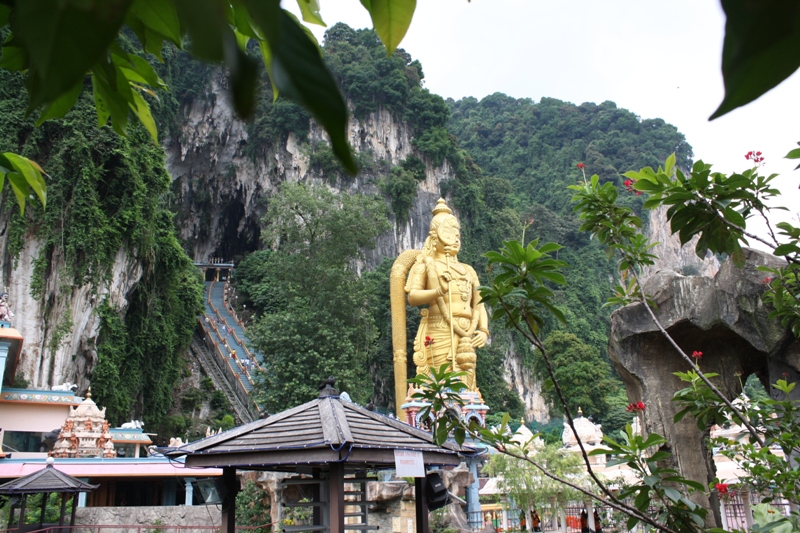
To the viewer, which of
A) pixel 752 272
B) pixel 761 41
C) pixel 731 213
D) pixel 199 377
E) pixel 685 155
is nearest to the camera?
pixel 761 41

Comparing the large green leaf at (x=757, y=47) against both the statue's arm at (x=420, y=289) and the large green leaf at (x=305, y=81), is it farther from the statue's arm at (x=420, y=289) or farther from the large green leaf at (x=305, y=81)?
the statue's arm at (x=420, y=289)

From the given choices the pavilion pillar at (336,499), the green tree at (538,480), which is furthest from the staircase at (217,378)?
the pavilion pillar at (336,499)

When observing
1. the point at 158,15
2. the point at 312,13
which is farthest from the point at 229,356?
the point at 158,15

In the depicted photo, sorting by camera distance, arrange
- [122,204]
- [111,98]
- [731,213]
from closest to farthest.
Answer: [111,98]
[731,213]
[122,204]

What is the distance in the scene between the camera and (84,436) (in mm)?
10469

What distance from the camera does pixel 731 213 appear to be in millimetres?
1992

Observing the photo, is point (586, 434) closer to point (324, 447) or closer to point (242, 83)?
point (324, 447)

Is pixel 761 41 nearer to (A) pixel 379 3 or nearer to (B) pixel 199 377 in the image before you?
(A) pixel 379 3

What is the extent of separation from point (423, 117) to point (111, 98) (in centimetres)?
2682

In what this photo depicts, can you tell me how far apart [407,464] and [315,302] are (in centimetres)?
1064

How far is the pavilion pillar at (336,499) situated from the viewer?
3410mm

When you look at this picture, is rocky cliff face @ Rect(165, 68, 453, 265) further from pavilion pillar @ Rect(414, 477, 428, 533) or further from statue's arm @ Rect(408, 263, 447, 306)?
pavilion pillar @ Rect(414, 477, 428, 533)

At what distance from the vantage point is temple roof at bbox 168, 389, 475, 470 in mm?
3393

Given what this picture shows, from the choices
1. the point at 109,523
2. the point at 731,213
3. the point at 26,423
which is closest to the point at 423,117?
the point at 26,423
